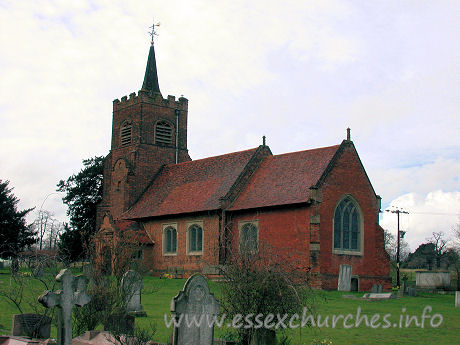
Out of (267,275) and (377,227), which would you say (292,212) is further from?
(267,275)

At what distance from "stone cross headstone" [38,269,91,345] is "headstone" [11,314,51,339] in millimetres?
1274

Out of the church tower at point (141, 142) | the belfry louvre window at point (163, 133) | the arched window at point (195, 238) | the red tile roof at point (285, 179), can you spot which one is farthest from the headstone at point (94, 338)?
the belfry louvre window at point (163, 133)

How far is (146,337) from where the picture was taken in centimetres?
1127

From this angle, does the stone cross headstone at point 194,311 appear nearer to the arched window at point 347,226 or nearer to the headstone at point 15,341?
the headstone at point 15,341

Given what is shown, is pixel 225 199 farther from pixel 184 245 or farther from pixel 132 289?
pixel 132 289

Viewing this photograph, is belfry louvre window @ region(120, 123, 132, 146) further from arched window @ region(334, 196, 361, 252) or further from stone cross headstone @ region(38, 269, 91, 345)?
stone cross headstone @ region(38, 269, 91, 345)

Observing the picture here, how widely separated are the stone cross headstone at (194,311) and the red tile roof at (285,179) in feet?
65.9

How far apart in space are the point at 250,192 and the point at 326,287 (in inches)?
306

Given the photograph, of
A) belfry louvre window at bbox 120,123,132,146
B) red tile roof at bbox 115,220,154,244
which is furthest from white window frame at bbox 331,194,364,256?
belfry louvre window at bbox 120,123,132,146

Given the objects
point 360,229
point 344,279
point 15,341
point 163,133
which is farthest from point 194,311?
point 163,133

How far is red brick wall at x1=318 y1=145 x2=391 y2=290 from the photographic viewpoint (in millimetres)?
31812

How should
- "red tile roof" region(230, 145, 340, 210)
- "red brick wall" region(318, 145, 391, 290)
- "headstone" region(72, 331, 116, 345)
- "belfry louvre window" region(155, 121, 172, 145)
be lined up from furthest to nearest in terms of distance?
1. "belfry louvre window" region(155, 121, 172, 145)
2. "red tile roof" region(230, 145, 340, 210)
3. "red brick wall" region(318, 145, 391, 290)
4. "headstone" region(72, 331, 116, 345)

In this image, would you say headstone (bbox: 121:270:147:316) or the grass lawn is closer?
the grass lawn

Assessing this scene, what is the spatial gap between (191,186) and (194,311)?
28854mm
